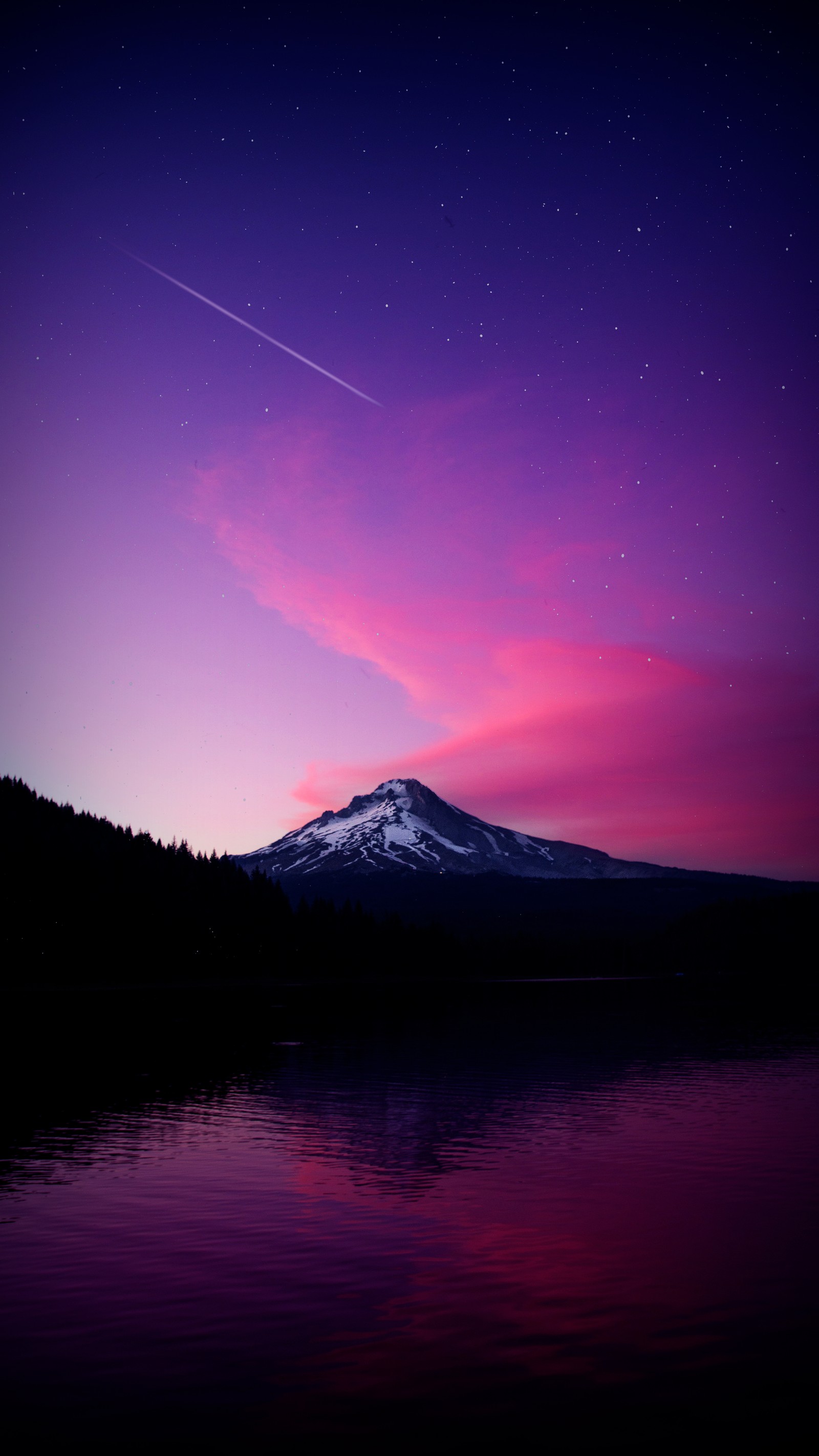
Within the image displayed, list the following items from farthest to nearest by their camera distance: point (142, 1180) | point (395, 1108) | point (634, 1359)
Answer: point (395, 1108)
point (142, 1180)
point (634, 1359)

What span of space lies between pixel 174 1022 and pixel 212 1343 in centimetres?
11613

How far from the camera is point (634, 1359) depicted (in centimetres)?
2028

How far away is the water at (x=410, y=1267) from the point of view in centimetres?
1816

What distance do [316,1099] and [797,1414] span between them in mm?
46477

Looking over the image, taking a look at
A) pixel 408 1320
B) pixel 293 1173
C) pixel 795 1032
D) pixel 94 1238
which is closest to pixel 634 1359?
pixel 408 1320

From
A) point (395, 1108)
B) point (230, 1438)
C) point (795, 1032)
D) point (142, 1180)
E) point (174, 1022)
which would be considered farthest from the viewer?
point (174, 1022)

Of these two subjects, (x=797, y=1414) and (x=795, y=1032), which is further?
(x=795, y=1032)

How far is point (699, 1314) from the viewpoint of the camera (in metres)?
23.2

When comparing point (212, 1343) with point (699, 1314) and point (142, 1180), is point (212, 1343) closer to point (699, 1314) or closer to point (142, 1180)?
point (699, 1314)

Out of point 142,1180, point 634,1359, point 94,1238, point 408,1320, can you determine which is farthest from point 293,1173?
point 634,1359

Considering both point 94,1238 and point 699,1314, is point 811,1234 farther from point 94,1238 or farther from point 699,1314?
point 94,1238

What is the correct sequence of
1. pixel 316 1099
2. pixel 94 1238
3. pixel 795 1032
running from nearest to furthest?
pixel 94 1238
pixel 316 1099
pixel 795 1032

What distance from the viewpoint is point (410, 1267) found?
26.8m

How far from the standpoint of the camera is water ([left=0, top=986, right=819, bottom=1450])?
18.2 metres
